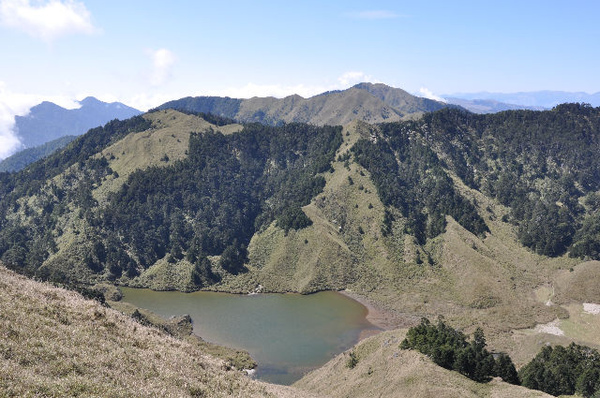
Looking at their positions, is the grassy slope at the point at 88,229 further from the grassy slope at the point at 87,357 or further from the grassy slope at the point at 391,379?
the grassy slope at the point at 87,357

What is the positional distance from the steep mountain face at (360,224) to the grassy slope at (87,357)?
235 feet

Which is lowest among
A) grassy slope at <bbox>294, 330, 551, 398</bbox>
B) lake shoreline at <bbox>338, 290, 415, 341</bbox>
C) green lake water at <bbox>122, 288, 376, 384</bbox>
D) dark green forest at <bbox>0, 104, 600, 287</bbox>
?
lake shoreline at <bbox>338, 290, 415, 341</bbox>

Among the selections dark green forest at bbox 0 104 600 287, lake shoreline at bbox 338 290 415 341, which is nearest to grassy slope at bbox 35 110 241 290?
dark green forest at bbox 0 104 600 287

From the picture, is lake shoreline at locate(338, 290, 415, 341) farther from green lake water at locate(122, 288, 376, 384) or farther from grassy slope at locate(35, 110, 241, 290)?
grassy slope at locate(35, 110, 241, 290)

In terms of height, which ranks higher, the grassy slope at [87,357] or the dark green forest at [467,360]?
the grassy slope at [87,357]

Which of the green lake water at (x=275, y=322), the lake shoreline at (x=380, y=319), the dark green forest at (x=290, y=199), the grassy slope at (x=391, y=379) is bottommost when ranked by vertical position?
the lake shoreline at (x=380, y=319)

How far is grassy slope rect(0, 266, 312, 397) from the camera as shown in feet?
73.6

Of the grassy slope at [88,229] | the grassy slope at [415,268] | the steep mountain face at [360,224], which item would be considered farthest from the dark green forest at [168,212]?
the grassy slope at [415,268]

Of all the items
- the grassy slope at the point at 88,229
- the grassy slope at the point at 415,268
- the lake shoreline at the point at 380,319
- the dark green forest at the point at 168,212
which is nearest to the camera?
the lake shoreline at the point at 380,319

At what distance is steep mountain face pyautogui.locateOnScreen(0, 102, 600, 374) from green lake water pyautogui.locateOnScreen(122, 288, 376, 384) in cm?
740

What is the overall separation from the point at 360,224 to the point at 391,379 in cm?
9515

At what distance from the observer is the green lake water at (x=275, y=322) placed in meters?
82.0

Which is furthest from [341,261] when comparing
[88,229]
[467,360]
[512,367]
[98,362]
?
[98,362]

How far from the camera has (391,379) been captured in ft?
182
